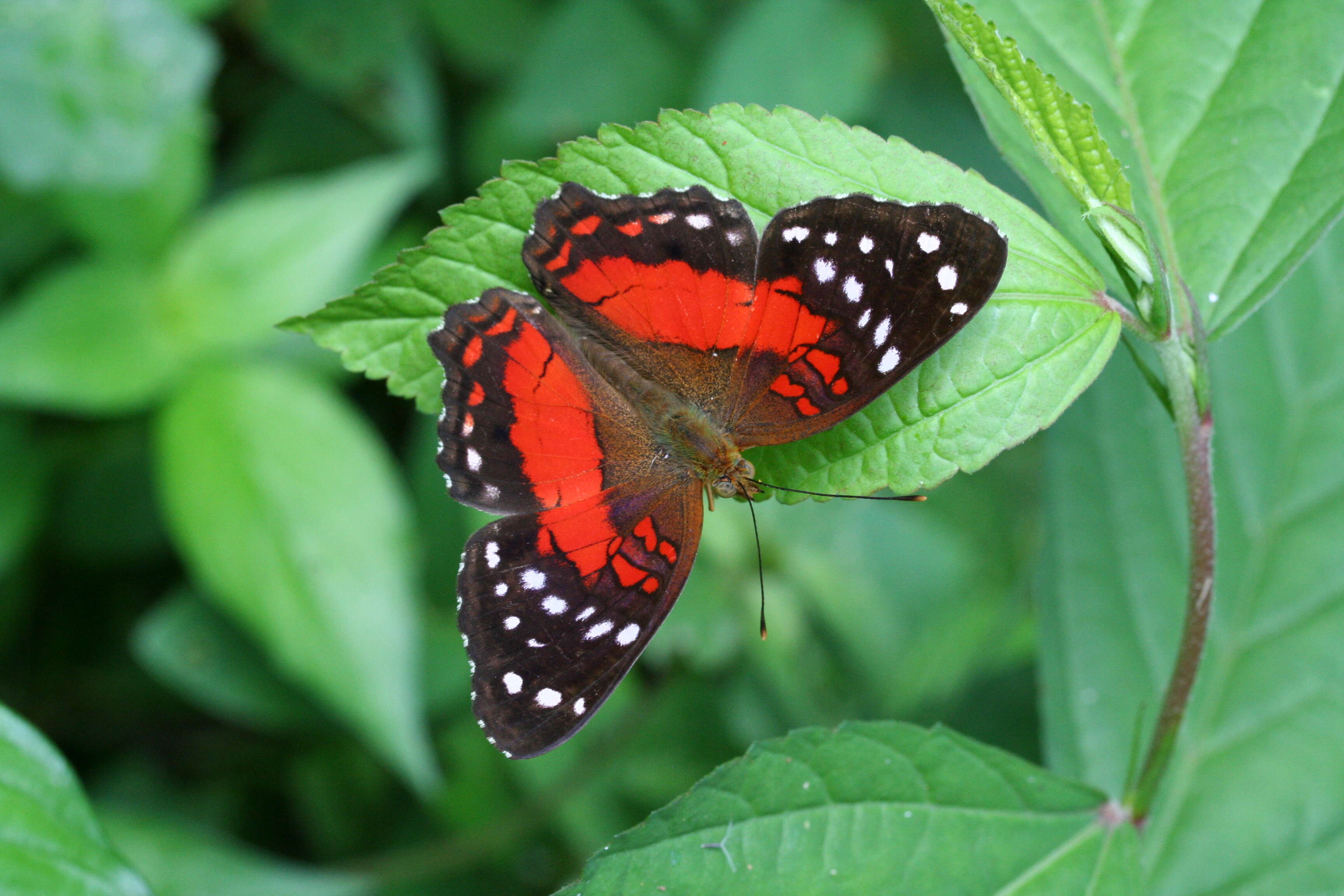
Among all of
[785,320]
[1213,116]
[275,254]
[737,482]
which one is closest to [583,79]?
[275,254]

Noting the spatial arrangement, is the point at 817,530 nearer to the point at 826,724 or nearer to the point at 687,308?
the point at 826,724

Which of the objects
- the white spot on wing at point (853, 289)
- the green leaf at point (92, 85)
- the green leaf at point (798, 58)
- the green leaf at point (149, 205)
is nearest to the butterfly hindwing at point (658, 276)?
the white spot on wing at point (853, 289)

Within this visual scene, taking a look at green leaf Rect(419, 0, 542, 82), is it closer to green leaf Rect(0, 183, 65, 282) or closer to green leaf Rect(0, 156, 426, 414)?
green leaf Rect(0, 156, 426, 414)

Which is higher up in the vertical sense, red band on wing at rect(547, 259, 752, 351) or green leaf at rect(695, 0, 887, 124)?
green leaf at rect(695, 0, 887, 124)

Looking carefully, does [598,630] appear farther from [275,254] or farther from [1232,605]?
[275,254]

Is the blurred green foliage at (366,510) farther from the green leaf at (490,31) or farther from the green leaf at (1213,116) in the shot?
the green leaf at (1213,116)

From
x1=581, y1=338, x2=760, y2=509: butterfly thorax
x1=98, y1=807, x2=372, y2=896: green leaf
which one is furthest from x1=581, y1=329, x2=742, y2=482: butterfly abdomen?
x1=98, y1=807, x2=372, y2=896: green leaf

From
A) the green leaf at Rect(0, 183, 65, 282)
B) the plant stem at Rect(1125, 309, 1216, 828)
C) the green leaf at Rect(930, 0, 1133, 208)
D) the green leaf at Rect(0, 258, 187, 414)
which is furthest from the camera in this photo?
the green leaf at Rect(0, 183, 65, 282)
